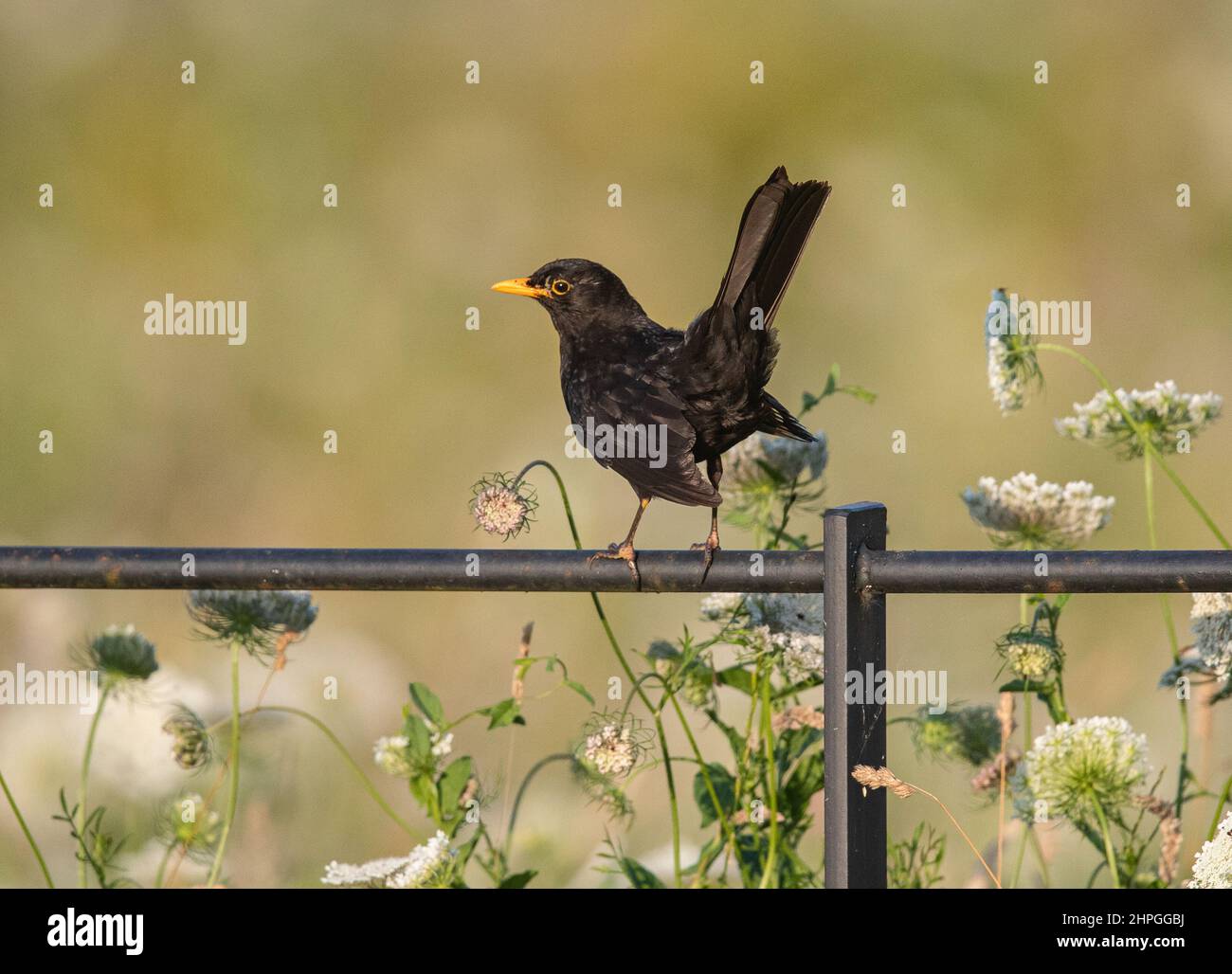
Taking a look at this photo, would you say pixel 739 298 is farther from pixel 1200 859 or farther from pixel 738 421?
pixel 1200 859

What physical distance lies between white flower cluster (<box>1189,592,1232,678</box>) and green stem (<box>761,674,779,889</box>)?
0.75 m

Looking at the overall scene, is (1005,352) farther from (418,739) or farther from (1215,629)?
(418,739)

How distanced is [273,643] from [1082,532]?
5.34 feet

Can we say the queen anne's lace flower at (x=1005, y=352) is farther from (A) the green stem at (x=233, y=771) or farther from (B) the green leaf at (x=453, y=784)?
(A) the green stem at (x=233, y=771)

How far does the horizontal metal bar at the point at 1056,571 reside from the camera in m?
1.65

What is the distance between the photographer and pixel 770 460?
2.86 m

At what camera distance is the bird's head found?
10.4 ft

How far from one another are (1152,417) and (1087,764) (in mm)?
754

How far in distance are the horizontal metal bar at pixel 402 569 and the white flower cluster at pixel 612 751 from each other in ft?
1.68

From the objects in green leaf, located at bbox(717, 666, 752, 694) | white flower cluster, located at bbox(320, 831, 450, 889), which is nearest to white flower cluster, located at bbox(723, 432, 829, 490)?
green leaf, located at bbox(717, 666, 752, 694)

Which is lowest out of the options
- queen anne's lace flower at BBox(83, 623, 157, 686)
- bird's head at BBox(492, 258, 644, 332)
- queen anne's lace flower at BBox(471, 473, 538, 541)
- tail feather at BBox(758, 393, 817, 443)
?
queen anne's lace flower at BBox(83, 623, 157, 686)

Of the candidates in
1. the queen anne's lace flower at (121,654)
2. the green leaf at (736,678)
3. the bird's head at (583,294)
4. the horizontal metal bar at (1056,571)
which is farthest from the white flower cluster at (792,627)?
the queen anne's lace flower at (121,654)

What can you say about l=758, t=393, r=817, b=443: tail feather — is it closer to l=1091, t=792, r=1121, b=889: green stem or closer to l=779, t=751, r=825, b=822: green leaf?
l=779, t=751, r=825, b=822: green leaf

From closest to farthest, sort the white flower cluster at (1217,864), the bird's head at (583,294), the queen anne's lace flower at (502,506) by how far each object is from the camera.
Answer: the white flower cluster at (1217,864)
the queen anne's lace flower at (502,506)
the bird's head at (583,294)
